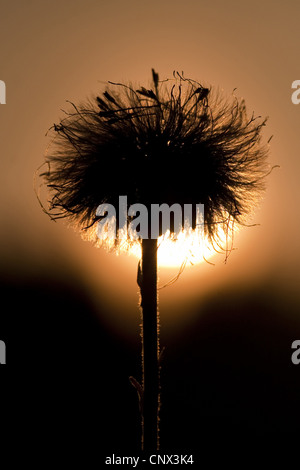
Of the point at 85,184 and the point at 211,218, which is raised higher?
the point at 85,184

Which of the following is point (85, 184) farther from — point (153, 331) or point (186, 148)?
point (153, 331)

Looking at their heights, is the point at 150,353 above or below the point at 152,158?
below

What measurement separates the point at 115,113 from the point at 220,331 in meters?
2.63

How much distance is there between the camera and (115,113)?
8.45 feet

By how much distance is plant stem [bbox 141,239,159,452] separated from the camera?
2.36m

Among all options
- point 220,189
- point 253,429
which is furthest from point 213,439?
point 220,189

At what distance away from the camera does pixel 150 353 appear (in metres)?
2.42

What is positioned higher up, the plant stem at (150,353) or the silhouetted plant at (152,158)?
the silhouetted plant at (152,158)

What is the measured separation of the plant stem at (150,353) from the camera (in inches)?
92.9

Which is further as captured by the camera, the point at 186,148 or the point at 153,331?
the point at 186,148

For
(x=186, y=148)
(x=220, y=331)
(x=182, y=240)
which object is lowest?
(x=220, y=331)

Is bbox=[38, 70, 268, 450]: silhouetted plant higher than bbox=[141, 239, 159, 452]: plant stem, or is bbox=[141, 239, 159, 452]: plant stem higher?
bbox=[38, 70, 268, 450]: silhouetted plant
